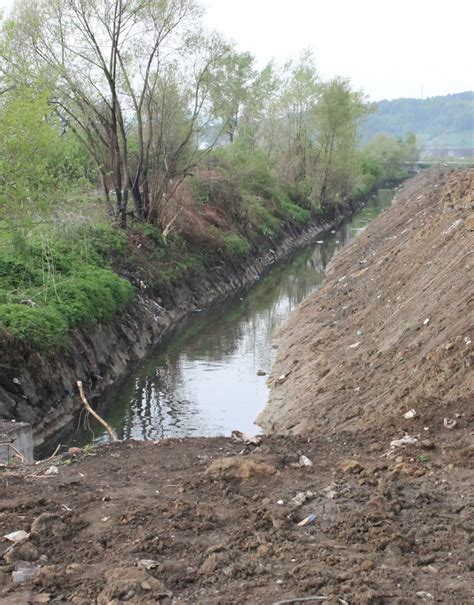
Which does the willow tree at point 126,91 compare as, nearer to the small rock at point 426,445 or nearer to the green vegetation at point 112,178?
the green vegetation at point 112,178

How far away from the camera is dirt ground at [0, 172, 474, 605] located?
6.30 m

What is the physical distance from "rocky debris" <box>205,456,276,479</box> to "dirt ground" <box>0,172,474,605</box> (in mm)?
23

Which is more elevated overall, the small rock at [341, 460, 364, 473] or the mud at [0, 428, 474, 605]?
the mud at [0, 428, 474, 605]

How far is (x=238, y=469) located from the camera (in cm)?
908

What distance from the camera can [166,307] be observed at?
94.7ft

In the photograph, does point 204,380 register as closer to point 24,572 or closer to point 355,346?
point 355,346

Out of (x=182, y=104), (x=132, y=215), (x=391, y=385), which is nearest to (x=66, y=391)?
(x=391, y=385)

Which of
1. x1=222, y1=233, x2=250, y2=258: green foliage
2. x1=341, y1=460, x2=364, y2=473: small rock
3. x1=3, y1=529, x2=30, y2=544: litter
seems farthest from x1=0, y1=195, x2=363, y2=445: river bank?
x1=341, y1=460, x2=364, y2=473: small rock

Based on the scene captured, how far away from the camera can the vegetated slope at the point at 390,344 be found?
12086 millimetres

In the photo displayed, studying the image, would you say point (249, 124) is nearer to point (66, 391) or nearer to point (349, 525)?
point (66, 391)

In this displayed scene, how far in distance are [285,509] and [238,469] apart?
130 centimetres

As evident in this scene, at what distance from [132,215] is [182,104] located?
5.53 m

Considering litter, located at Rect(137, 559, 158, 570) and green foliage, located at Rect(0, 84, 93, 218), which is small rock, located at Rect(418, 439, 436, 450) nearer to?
litter, located at Rect(137, 559, 158, 570)

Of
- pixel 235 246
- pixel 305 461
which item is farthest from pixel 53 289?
pixel 235 246
